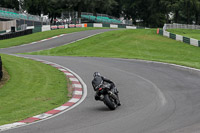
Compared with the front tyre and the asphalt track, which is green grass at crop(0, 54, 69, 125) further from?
the front tyre

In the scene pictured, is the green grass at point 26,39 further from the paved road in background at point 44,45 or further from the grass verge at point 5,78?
the grass verge at point 5,78

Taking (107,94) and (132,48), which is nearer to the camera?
(107,94)

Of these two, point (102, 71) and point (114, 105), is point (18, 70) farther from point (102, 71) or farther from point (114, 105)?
point (114, 105)

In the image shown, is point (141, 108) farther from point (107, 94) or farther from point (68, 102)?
point (68, 102)

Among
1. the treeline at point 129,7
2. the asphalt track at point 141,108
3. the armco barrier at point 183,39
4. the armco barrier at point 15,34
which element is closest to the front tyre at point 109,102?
the asphalt track at point 141,108

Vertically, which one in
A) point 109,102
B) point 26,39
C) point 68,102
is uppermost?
A: point 26,39

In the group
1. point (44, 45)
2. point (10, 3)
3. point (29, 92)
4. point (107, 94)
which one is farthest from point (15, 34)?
point (10, 3)

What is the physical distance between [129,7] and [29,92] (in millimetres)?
88938

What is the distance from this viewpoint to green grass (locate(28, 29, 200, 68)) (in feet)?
96.7

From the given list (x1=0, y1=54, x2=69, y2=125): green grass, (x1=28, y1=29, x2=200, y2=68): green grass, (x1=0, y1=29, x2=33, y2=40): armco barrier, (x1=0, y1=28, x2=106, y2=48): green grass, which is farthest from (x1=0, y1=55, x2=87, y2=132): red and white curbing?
(x1=0, y1=29, x2=33, y2=40): armco barrier

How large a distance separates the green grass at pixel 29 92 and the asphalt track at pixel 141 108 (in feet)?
3.43

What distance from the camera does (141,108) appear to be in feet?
36.0

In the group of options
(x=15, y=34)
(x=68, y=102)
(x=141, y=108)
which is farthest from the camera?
(x=15, y=34)

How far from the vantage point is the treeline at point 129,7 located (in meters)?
82.8
